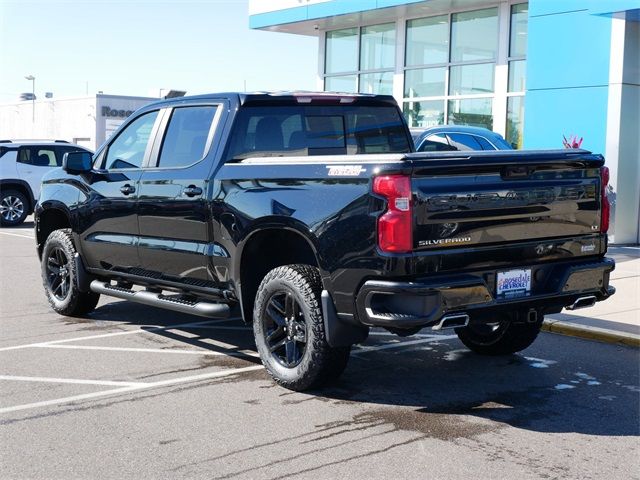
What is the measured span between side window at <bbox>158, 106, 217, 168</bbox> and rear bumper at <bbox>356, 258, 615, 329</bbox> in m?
2.24

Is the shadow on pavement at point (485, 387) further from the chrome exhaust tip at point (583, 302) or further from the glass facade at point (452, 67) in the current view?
the glass facade at point (452, 67)

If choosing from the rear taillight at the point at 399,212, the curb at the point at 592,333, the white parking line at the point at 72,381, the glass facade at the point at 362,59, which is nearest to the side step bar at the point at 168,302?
the white parking line at the point at 72,381

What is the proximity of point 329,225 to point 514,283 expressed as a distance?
125cm

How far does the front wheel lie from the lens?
19.8ft

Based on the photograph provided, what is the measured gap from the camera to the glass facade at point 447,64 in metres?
19.7

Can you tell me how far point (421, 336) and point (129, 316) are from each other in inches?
115

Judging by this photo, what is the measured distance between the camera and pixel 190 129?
24.3 ft

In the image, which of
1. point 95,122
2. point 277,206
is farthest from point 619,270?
point 95,122

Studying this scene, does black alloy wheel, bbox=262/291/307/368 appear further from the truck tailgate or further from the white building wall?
the white building wall

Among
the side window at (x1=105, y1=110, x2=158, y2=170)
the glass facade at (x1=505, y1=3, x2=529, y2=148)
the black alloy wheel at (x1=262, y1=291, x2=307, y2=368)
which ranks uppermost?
the glass facade at (x1=505, y1=3, x2=529, y2=148)

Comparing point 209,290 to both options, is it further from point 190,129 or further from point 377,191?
point 377,191

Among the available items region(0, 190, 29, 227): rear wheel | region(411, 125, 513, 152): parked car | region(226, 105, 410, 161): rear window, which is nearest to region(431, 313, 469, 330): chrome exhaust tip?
region(226, 105, 410, 161): rear window

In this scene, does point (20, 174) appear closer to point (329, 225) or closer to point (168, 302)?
point (168, 302)

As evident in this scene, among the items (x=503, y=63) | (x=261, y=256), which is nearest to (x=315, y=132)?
(x=261, y=256)
